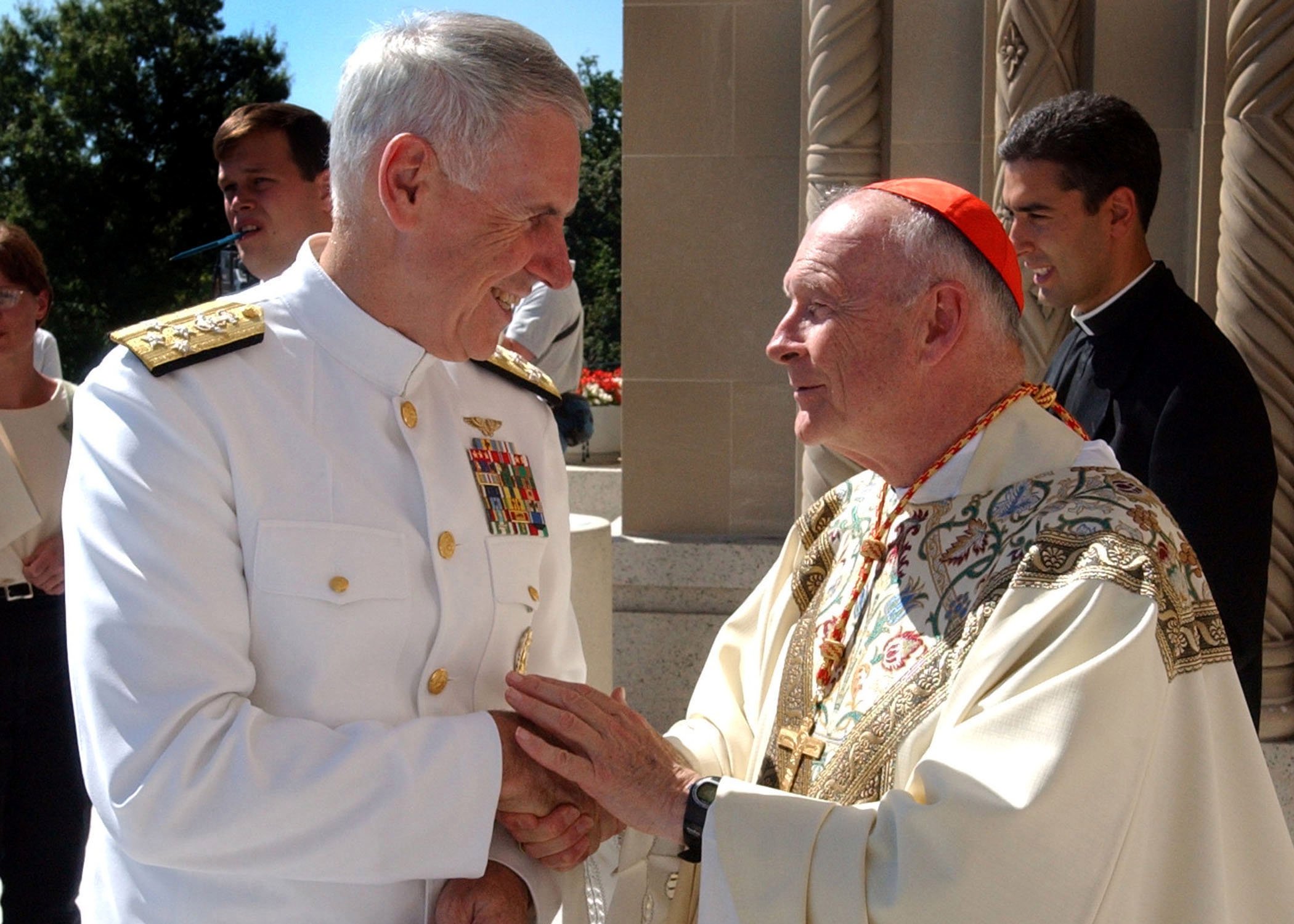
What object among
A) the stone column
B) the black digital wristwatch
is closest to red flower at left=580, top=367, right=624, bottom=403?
the stone column

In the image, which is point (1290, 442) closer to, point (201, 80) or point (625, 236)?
point (625, 236)

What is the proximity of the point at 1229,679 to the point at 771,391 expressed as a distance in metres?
3.61

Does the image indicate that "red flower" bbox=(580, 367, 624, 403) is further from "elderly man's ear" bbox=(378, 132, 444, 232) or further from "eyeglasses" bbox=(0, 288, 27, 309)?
"elderly man's ear" bbox=(378, 132, 444, 232)

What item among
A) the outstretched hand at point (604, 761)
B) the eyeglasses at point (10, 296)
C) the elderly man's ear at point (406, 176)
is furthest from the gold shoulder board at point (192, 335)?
the eyeglasses at point (10, 296)

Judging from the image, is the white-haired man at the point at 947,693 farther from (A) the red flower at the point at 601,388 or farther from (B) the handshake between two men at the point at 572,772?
(A) the red flower at the point at 601,388

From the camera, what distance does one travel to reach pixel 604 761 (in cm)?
189

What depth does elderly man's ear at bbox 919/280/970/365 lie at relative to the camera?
205 cm

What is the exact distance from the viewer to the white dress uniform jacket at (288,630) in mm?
1638

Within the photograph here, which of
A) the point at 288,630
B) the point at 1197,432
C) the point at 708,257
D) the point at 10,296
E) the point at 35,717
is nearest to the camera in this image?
the point at 288,630

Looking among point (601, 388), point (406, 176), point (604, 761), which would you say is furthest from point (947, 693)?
point (601, 388)

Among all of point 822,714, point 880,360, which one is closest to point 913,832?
point 822,714

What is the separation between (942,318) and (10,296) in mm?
2908

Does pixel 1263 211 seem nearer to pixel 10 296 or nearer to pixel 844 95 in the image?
pixel 844 95

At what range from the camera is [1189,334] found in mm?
3021
